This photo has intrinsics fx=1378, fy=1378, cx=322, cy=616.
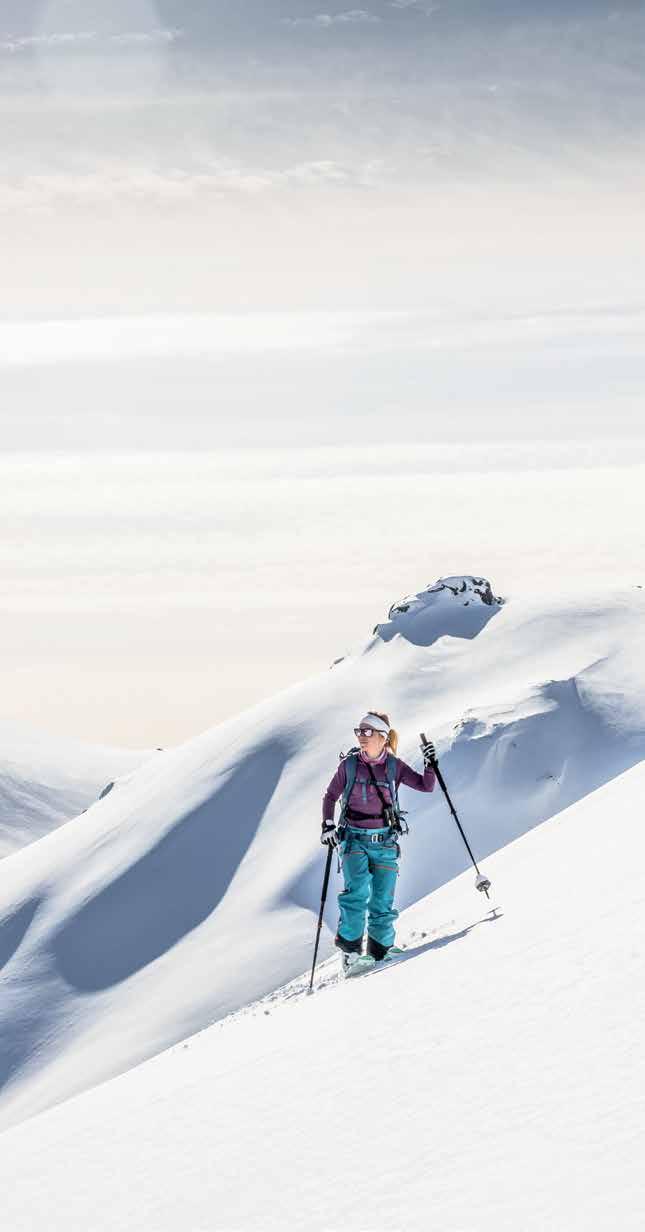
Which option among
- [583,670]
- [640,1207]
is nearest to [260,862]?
[583,670]

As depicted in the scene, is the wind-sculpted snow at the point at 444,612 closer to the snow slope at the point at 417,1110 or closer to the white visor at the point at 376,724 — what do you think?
the white visor at the point at 376,724

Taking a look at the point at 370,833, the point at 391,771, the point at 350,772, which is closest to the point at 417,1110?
the point at 370,833

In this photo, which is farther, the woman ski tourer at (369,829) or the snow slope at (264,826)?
the snow slope at (264,826)

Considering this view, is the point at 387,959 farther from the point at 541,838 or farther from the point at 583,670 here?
the point at 583,670

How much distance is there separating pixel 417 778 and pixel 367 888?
1.19m

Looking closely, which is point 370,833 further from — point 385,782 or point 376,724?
point 376,724

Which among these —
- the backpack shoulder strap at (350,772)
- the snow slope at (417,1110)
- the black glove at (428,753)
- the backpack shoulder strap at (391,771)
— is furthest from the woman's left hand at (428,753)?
the snow slope at (417,1110)

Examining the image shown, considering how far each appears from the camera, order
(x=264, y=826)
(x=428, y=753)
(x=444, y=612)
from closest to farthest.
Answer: (x=428, y=753) → (x=264, y=826) → (x=444, y=612)

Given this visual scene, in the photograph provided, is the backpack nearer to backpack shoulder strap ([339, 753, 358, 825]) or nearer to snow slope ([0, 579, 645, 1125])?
backpack shoulder strap ([339, 753, 358, 825])

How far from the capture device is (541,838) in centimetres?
1428

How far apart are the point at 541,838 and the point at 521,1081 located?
25.9 ft

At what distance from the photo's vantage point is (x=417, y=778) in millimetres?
13289

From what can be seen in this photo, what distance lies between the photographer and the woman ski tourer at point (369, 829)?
13.3 meters

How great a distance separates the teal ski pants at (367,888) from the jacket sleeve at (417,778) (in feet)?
1.85
